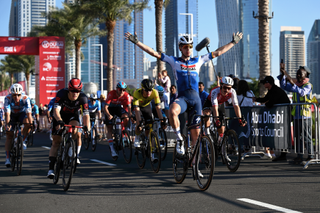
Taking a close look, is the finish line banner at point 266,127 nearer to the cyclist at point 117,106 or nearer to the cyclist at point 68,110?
the cyclist at point 117,106

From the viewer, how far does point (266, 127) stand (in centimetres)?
1046

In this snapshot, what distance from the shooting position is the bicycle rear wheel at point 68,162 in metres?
6.87

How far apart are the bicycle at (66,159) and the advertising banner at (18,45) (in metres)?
29.7

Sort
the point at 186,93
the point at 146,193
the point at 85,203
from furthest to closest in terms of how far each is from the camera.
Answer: the point at 186,93 < the point at 146,193 < the point at 85,203

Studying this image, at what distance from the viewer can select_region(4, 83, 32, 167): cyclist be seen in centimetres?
953

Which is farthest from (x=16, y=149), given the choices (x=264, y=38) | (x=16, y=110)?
(x=264, y=38)

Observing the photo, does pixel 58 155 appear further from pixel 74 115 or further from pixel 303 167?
pixel 303 167

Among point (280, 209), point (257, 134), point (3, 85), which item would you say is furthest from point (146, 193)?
point (3, 85)

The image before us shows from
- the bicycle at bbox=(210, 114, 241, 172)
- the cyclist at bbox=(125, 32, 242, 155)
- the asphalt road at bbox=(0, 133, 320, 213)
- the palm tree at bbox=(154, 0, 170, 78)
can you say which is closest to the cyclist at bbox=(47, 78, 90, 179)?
the asphalt road at bbox=(0, 133, 320, 213)

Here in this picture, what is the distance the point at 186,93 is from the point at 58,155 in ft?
7.94

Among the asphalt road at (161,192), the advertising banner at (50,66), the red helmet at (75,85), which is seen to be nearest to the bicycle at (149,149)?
the asphalt road at (161,192)

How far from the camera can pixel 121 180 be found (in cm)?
789

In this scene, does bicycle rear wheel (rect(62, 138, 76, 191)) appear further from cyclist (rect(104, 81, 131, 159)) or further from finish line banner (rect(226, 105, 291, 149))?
finish line banner (rect(226, 105, 291, 149))

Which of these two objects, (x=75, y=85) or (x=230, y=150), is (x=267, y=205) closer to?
(x=230, y=150)
